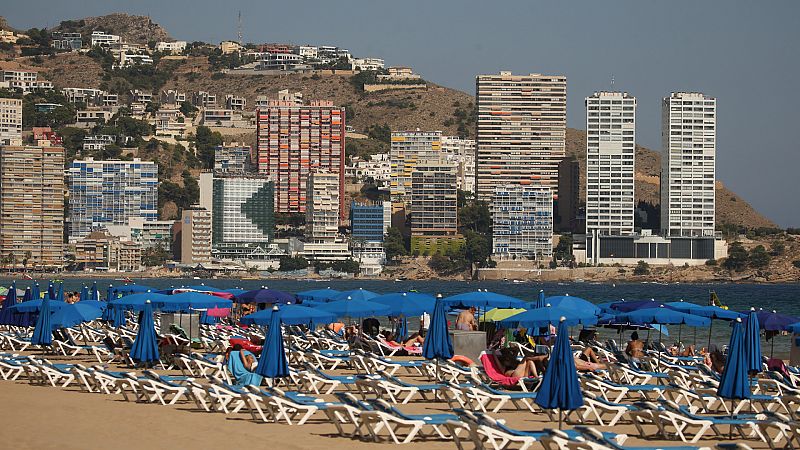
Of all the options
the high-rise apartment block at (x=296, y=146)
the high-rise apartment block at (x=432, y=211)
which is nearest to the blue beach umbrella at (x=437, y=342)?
the high-rise apartment block at (x=432, y=211)

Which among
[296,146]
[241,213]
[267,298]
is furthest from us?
[296,146]

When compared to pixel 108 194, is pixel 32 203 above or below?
below

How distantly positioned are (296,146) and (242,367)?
17732 centimetres

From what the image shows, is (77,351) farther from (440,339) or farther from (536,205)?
(536,205)

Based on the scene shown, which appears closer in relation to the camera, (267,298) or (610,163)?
(267,298)

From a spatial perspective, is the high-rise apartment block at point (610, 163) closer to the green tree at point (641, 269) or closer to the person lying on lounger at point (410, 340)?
the green tree at point (641, 269)

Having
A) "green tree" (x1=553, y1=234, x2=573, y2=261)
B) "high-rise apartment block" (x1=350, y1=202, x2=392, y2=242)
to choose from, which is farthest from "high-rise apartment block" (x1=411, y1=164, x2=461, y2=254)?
"green tree" (x1=553, y1=234, x2=573, y2=261)

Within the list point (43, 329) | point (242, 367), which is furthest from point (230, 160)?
point (242, 367)

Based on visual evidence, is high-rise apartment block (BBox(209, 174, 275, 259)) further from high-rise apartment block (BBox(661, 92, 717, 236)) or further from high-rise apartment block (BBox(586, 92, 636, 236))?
high-rise apartment block (BBox(661, 92, 717, 236))

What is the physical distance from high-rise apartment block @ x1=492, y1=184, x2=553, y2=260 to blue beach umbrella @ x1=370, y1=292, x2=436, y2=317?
483ft

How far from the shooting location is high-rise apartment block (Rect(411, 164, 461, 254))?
182 m

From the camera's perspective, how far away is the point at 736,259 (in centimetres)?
17038

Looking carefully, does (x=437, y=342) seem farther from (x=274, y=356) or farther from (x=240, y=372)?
(x=274, y=356)

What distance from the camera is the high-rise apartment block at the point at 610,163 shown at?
178500mm
